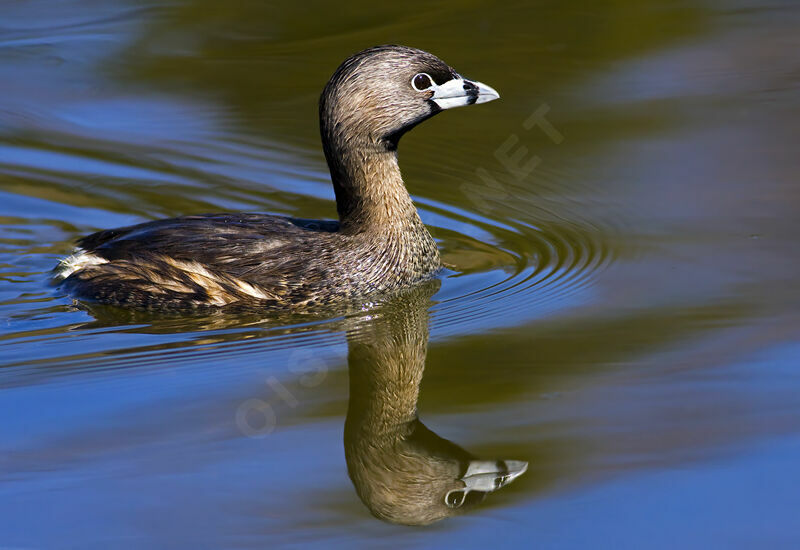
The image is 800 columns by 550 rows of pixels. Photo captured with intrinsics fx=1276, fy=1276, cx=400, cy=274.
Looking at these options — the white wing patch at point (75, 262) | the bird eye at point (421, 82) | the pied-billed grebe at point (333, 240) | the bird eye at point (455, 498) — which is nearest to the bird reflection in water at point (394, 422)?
the bird eye at point (455, 498)

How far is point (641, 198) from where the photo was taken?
8.68 m

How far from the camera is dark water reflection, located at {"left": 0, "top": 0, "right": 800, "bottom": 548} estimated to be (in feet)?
16.7

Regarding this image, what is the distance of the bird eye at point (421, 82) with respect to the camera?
7430mm

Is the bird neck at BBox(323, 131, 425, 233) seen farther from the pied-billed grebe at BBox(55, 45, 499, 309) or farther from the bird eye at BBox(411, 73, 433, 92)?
the bird eye at BBox(411, 73, 433, 92)

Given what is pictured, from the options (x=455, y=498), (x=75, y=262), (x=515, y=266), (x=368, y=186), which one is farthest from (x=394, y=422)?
(x=75, y=262)

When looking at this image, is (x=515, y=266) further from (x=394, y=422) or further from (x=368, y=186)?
(x=394, y=422)

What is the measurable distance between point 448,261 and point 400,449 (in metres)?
2.72

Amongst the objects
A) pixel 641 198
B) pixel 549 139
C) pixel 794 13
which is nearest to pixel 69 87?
pixel 549 139

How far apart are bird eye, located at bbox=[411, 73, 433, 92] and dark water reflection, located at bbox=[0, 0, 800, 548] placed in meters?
1.17

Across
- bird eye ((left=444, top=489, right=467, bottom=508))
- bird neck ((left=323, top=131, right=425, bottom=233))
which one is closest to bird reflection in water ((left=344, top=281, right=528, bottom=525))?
bird eye ((left=444, top=489, right=467, bottom=508))

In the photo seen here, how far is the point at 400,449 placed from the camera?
18.2 ft

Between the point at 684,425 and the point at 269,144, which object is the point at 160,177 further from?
the point at 684,425

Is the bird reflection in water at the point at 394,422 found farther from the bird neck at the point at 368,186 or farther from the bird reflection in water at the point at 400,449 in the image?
the bird neck at the point at 368,186

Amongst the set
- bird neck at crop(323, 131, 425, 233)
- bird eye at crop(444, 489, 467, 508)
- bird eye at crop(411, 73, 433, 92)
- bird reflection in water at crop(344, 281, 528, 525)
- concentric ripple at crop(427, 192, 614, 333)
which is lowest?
bird eye at crop(444, 489, 467, 508)
